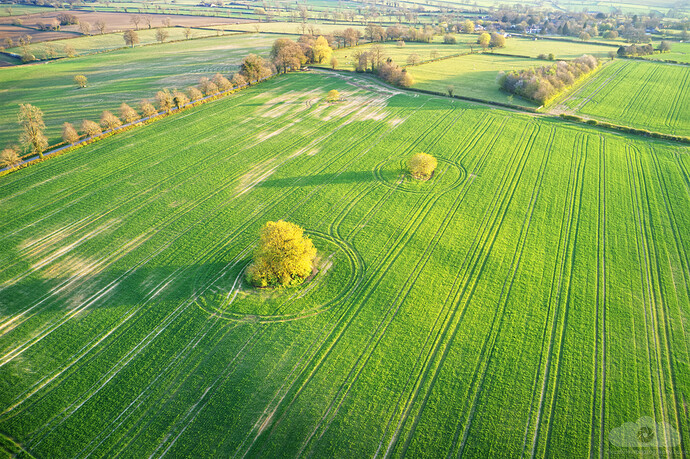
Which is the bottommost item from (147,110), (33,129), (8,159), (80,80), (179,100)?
(8,159)

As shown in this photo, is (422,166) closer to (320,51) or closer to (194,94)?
(194,94)

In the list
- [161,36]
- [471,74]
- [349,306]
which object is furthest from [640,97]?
[161,36]

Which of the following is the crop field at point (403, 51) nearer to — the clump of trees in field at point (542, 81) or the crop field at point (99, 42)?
the clump of trees in field at point (542, 81)

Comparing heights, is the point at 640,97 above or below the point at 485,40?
below

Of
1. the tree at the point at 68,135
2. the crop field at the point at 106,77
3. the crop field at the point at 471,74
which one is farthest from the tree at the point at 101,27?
the crop field at the point at 471,74

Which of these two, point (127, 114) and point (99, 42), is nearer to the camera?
point (127, 114)

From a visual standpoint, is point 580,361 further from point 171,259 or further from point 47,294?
point 47,294
